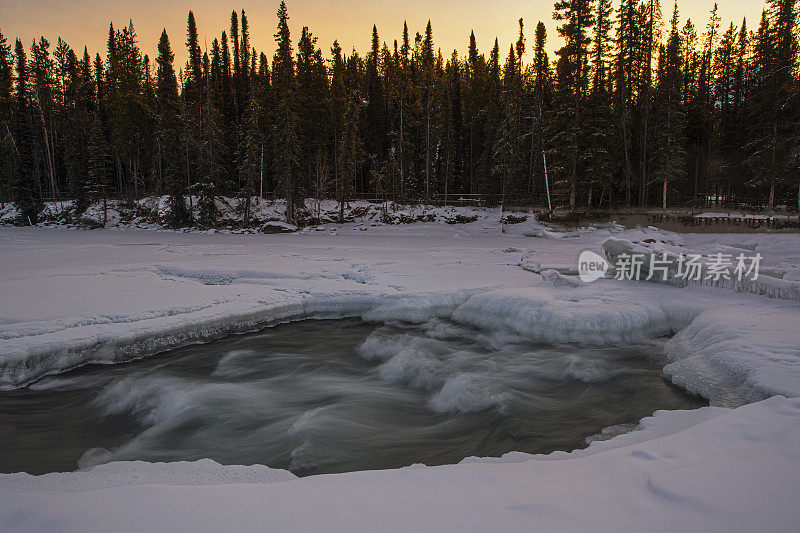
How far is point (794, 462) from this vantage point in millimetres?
3350

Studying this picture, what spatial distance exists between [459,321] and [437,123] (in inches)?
1410

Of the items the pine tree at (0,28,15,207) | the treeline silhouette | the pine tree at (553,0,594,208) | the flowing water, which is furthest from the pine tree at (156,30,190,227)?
the flowing water

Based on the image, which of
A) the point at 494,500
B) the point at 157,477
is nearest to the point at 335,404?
the point at 157,477

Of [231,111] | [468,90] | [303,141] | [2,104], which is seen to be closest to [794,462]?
[303,141]

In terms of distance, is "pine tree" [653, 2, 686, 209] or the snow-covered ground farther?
"pine tree" [653, 2, 686, 209]

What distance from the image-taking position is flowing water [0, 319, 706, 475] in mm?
5805

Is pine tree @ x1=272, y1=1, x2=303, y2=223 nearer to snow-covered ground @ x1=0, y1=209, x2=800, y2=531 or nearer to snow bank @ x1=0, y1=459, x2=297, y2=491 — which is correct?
snow-covered ground @ x1=0, y1=209, x2=800, y2=531

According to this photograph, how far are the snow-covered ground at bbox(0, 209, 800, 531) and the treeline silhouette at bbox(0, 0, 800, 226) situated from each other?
15.3 m

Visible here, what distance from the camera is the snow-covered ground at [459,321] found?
281 cm

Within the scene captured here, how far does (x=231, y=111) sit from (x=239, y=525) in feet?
170

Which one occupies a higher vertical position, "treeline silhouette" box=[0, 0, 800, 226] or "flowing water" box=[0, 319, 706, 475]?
"treeline silhouette" box=[0, 0, 800, 226]

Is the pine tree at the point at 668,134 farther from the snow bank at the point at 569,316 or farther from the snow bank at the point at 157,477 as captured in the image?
the snow bank at the point at 157,477

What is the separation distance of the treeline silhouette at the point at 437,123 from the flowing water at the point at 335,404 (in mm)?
26588

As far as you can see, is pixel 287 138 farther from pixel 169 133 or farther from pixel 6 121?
pixel 6 121
